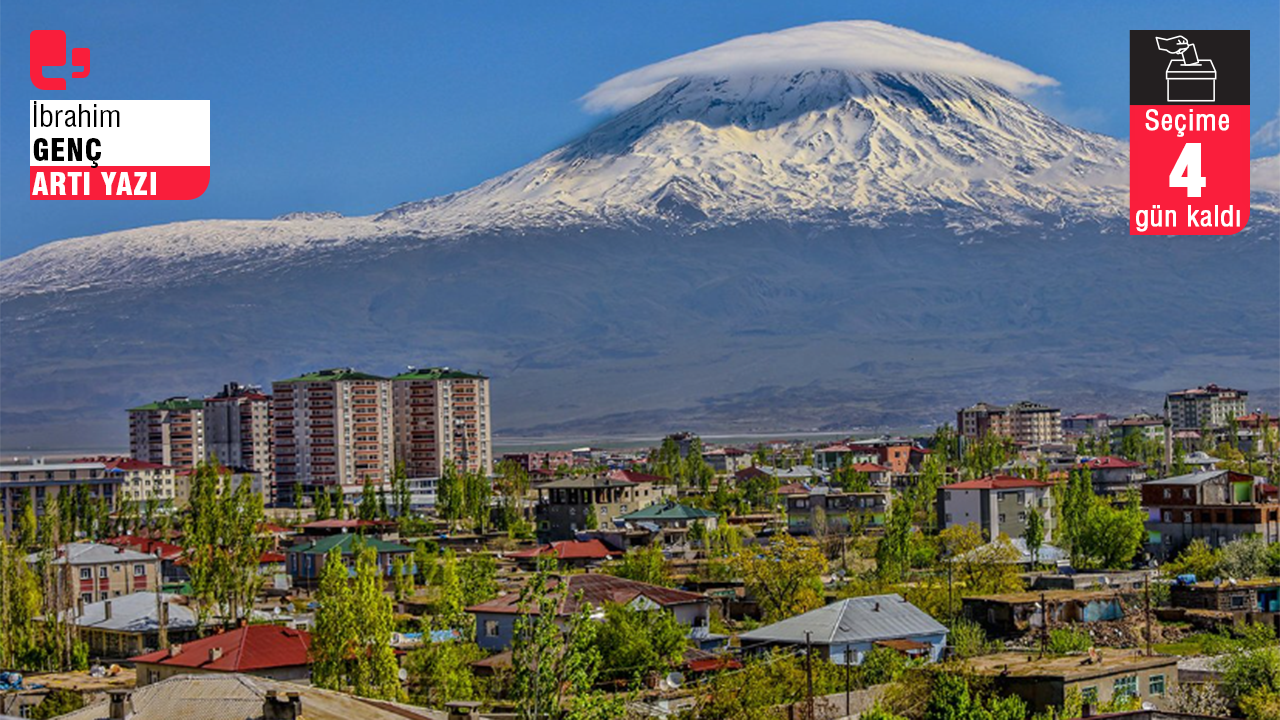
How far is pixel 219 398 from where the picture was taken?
15838 cm

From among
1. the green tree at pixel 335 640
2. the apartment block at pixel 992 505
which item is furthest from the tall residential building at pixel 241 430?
the green tree at pixel 335 640

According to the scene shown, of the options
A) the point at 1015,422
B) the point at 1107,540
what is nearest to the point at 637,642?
the point at 1107,540

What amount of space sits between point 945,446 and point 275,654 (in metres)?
93.5

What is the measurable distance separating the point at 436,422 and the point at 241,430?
16.6 metres

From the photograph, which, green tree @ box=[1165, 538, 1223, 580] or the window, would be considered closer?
the window

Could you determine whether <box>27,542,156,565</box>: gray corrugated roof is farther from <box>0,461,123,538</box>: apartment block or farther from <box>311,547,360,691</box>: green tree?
<box>0,461,123,538</box>: apartment block

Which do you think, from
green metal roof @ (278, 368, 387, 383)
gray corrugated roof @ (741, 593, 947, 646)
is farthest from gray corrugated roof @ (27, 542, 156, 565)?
green metal roof @ (278, 368, 387, 383)

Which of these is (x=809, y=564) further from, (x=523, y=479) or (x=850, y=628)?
(x=523, y=479)

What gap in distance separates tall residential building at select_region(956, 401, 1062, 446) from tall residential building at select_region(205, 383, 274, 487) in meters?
60.3

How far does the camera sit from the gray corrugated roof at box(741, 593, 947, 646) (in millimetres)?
37562

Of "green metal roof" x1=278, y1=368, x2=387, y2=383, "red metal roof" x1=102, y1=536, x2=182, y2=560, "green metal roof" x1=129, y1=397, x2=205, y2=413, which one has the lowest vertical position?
"red metal roof" x1=102, y1=536, x2=182, y2=560

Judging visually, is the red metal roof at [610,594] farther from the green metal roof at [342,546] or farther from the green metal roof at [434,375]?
the green metal roof at [434,375]

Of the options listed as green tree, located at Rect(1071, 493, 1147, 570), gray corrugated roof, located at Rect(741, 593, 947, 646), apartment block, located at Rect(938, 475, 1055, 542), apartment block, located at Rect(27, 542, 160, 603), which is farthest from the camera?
apartment block, located at Rect(938, 475, 1055, 542)

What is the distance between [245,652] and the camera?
1462 inches
